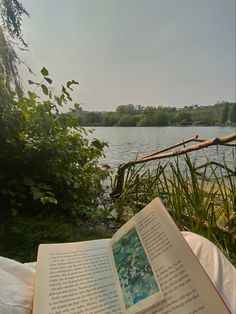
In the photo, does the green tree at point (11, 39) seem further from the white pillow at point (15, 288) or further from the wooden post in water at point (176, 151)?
the white pillow at point (15, 288)

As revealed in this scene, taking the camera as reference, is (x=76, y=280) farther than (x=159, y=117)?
No

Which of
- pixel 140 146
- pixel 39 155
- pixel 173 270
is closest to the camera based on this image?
pixel 173 270

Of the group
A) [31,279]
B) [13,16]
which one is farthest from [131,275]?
[13,16]

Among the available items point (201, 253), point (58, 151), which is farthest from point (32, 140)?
point (201, 253)

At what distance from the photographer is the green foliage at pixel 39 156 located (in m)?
2.36

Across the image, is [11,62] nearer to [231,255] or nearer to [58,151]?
[58,151]

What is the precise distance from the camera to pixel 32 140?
245 centimetres

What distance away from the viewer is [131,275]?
2.71 feet

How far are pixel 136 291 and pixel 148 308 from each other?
0.22 feet

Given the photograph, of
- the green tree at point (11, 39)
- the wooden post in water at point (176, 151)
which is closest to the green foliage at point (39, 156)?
the wooden post in water at point (176, 151)

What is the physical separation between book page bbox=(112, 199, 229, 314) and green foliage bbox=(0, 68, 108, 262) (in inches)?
56.4

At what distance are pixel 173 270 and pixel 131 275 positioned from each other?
0.47ft

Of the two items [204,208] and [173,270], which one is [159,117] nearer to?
[204,208]

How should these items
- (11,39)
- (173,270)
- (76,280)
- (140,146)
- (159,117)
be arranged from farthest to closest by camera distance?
1. (159,117)
2. (140,146)
3. (11,39)
4. (76,280)
5. (173,270)
